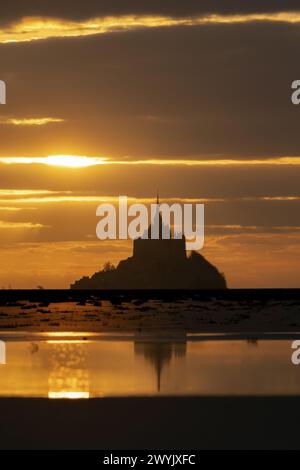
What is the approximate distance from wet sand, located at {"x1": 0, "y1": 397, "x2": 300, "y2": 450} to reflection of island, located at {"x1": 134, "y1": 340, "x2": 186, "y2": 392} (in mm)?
6603

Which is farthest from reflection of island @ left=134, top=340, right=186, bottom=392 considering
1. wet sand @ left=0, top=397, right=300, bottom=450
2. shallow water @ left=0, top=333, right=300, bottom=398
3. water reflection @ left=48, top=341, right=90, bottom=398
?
wet sand @ left=0, top=397, right=300, bottom=450

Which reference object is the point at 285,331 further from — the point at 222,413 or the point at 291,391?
the point at 222,413

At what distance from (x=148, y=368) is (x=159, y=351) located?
8834mm

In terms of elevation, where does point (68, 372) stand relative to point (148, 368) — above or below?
below

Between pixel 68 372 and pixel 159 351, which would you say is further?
pixel 159 351

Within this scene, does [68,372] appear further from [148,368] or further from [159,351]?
[159,351]

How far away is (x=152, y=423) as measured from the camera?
1003 inches

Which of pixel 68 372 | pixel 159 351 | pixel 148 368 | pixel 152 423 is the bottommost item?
pixel 152 423

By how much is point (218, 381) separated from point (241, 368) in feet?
15.9

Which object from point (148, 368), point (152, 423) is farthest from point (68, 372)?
point (152, 423)

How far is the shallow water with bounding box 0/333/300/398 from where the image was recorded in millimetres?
31641
